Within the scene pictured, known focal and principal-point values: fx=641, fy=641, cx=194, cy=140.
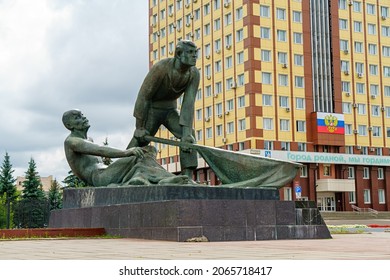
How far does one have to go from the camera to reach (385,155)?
62.6 metres

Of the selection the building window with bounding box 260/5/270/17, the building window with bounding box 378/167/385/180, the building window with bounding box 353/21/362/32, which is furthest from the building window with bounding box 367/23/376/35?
the building window with bounding box 378/167/385/180

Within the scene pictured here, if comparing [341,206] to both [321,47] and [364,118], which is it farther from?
[321,47]

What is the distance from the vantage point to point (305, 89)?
5878 cm

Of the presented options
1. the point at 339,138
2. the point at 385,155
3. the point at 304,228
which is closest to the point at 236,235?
the point at 304,228

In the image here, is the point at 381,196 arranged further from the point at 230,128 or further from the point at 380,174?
the point at 230,128

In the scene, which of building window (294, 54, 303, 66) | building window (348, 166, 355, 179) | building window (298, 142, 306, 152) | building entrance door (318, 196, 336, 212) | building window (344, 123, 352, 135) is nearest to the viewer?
building window (298, 142, 306, 152)

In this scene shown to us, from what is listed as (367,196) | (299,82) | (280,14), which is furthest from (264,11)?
(367,196)

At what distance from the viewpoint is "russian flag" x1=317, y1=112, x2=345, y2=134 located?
5809 cm

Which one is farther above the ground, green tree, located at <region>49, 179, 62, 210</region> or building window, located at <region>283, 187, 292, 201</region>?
building window, located at <region>283, 187, 292, 201</region>

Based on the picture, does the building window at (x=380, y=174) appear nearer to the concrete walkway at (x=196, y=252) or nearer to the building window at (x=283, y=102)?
the building window at (x=283, y=102)

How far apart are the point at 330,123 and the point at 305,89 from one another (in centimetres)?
388

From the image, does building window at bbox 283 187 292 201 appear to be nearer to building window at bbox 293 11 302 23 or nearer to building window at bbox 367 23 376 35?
building window at bbox 293 11 302 23

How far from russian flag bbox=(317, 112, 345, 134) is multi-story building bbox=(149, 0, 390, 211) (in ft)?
0.30

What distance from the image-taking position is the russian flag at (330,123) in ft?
191
